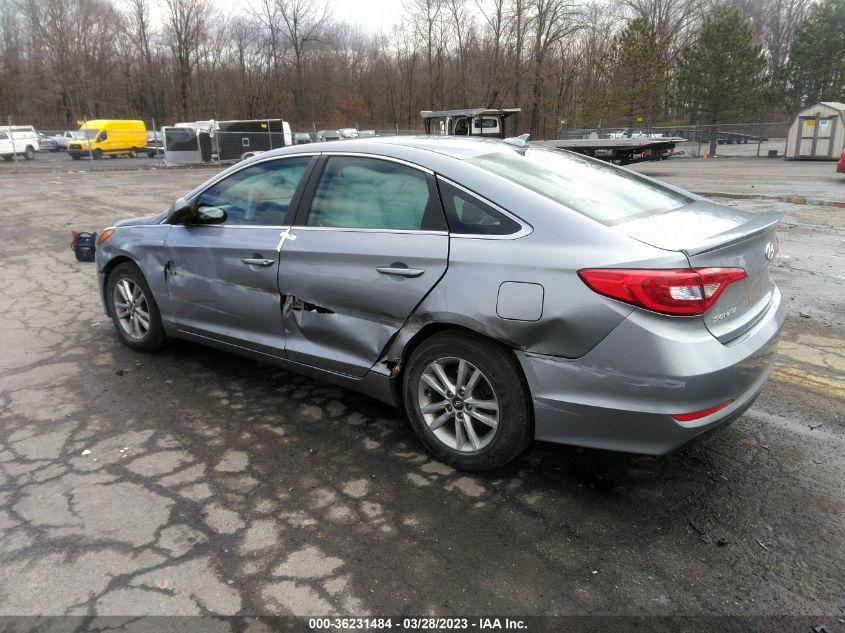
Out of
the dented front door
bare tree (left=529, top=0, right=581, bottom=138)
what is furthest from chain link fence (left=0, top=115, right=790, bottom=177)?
the dented front door

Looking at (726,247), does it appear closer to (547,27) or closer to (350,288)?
(350,288)

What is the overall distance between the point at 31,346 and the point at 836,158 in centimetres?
2939

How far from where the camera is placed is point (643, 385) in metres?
2.49

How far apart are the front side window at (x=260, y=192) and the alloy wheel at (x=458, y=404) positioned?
56.1 inches

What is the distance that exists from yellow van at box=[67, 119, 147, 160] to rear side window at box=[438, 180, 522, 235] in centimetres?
3612

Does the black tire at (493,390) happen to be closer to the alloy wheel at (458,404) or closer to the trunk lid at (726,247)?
the alloy wheel at (458,404)

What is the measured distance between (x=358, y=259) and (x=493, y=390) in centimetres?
101

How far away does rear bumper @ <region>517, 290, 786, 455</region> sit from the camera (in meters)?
2.46

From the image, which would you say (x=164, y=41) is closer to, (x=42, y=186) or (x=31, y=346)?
(x=42, y=186)

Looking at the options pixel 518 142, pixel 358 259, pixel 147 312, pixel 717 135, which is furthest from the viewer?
pixel 717 135

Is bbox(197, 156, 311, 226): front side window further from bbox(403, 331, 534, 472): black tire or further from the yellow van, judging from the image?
the yellow van

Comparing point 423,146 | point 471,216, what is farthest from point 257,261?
point 471,216

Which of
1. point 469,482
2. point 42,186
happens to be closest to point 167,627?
point 469,482

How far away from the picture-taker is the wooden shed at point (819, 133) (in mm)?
24750
